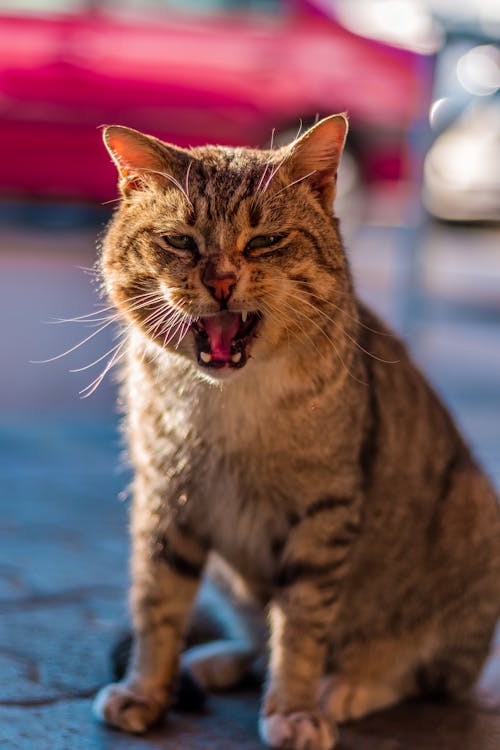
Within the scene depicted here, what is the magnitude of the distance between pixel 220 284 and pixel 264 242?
0.19 metres

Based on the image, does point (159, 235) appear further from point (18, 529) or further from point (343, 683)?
point (18, 529)

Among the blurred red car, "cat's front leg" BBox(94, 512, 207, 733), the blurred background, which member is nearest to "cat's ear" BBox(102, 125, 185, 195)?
"cat's front leg" BBox(94, 512, 207, 733)

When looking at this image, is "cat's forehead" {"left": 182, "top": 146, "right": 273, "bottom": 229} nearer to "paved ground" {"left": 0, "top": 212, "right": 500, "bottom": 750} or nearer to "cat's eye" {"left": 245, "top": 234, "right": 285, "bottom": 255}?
"cat's eye" {"left": 245, "top": 234, "right": 285, "bottom": 255}

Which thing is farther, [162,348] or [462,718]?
[462,718]

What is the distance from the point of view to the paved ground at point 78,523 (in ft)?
8.52

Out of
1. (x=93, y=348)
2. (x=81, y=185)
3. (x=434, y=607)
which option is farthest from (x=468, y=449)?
(x=81, y=185)

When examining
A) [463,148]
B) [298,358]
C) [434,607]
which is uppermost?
[463,148]

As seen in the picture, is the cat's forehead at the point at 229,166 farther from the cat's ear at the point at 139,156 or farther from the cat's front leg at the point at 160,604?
the cat's front leg at the point at 160,604

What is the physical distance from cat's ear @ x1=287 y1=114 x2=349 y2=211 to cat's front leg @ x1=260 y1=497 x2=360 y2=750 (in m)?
0.72

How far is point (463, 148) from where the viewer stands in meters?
12.2

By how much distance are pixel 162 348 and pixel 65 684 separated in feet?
2.90

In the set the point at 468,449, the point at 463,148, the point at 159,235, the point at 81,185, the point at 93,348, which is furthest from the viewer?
the point at 463,148

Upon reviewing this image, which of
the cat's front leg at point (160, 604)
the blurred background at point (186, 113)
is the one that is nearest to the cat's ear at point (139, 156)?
the cat's front leg at point (160, 604)

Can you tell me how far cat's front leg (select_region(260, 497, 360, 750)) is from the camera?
2.55 meters
